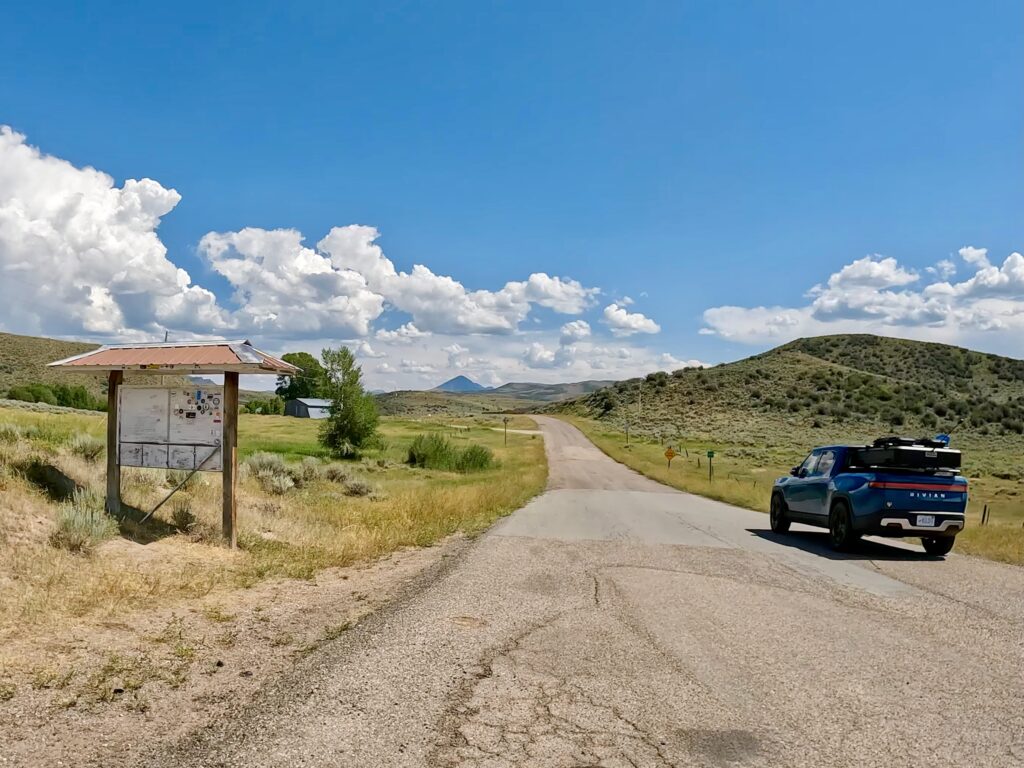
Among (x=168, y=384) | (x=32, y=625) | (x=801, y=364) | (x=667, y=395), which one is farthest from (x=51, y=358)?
(x=801, y=364)

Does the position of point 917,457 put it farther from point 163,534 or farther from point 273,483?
point 273,483

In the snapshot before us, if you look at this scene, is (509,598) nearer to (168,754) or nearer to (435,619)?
(435,619)

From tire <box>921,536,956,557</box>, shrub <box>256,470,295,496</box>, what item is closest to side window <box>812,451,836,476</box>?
tire <box>921,536,956,557</box>

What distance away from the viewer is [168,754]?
14.1ft

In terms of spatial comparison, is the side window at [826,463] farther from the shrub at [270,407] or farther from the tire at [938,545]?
the shrub at [270,407]

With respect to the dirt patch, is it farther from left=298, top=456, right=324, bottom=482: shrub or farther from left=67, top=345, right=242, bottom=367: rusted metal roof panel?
left=298, top=456, right=324, bottom=482: shrub

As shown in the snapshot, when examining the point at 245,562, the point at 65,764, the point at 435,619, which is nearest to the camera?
the point at 65,764

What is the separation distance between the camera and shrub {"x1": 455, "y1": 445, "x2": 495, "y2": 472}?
138 feet

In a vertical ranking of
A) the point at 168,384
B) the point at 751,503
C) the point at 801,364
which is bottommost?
the point at 751,503

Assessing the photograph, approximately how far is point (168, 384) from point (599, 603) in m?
7.30

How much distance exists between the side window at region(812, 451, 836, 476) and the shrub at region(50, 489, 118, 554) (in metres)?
12.4

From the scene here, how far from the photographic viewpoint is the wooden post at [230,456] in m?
10.9

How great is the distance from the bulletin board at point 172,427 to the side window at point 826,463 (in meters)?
11.1

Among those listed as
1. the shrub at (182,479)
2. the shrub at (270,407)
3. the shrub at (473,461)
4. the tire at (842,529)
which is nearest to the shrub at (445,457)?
the shrub at (473,461)
